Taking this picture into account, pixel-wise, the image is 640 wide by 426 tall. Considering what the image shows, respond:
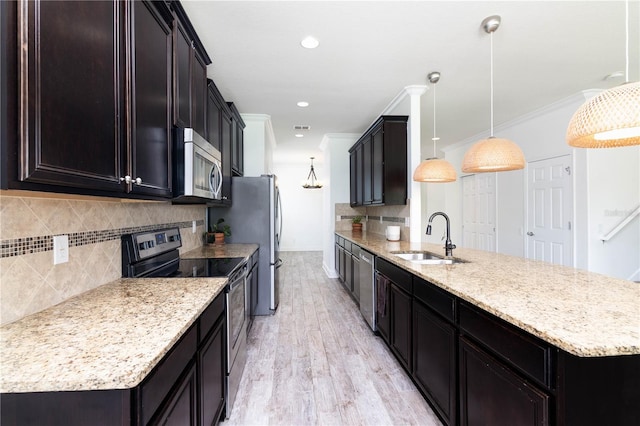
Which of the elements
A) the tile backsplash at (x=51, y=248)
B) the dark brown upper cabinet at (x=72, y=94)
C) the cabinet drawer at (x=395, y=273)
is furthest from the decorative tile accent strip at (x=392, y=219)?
the dark brown upper cabinet at (x=72, y=94)

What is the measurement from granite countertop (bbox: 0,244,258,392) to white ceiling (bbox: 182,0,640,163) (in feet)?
6.19

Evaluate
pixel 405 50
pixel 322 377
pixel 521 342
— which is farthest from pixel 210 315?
pixel 405 50

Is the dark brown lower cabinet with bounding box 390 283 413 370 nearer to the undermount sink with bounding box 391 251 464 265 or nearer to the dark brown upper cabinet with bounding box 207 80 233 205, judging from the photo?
the undermount sink with bounding box 391 251 464 265

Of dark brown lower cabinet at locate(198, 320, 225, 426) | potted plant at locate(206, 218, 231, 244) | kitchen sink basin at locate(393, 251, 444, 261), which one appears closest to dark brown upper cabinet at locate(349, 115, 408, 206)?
kitchen sink basin at locate(393, 251, 444, 261)

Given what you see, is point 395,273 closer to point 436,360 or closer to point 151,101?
point 436,360

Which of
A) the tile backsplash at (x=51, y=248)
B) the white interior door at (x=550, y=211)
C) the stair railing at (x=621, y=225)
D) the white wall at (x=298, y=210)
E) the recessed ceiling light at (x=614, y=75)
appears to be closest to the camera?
the tile backsplash at (x=51, y=248)

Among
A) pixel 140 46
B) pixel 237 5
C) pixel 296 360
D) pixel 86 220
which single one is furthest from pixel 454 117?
pixel 86 220

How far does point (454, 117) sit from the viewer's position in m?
4.56

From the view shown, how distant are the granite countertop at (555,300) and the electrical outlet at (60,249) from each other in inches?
72.3

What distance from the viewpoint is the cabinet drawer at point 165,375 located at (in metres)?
0.86

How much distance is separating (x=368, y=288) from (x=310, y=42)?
7.86ft

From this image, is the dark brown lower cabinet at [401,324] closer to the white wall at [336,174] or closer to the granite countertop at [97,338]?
the granite countertop at [97,338]

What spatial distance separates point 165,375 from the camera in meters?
0.99

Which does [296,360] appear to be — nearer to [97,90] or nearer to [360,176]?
[97,90]
